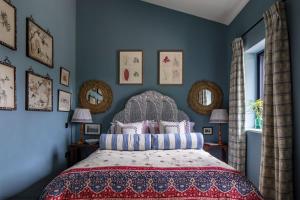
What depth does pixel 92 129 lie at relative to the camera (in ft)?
14.7

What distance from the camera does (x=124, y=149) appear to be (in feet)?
11.6

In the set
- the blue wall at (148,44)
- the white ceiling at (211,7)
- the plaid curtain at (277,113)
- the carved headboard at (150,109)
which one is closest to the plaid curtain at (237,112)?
the white ceiling at (211,7)

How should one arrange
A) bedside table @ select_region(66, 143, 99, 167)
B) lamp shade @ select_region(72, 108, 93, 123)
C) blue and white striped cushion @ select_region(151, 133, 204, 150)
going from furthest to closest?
bedside table @ select_region(66, 143, 99, 167) < lamp shade @ select_region(72, 108, 93, 123) < blue and white striped cushion @ select_region(151, 133, 204, 150)

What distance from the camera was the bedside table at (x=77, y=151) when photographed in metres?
4.13

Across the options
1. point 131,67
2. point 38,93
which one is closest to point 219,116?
point 131,67

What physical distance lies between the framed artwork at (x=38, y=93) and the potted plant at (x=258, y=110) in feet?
8.85

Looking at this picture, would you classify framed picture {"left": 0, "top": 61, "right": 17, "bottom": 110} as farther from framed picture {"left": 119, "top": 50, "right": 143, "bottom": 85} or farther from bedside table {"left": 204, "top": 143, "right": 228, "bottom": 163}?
bedside table {"left": 204, "top": 143, "right": 228, "bottom": 163}

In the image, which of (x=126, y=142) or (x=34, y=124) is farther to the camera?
(x=126, y=142)

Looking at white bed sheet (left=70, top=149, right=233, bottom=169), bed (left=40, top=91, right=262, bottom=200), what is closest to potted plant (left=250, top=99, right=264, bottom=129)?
white bed sheet (left=70, top=149, right=233, bottom=169)

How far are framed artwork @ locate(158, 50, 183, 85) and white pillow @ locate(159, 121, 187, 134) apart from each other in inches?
30.4

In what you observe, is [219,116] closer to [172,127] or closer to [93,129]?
[172,127]

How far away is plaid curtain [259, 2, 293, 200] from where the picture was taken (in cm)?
235

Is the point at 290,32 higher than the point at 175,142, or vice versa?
the point at 290,32

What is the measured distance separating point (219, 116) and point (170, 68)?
1143 mm
